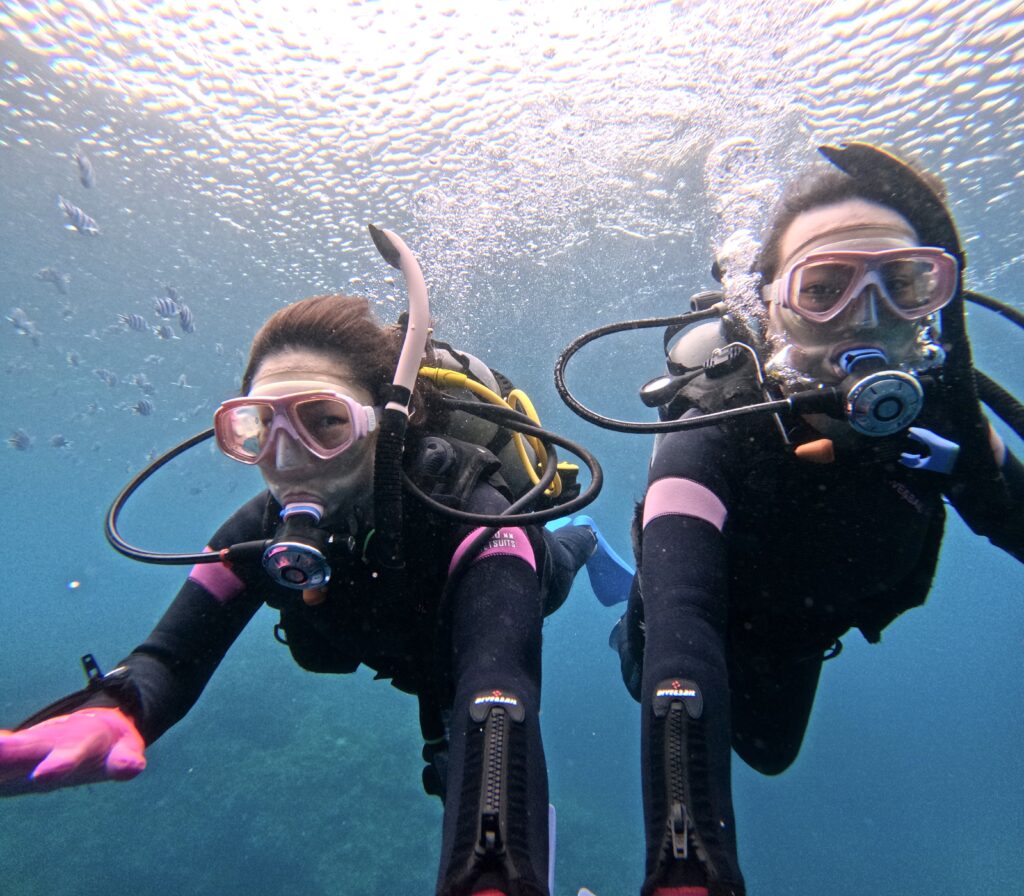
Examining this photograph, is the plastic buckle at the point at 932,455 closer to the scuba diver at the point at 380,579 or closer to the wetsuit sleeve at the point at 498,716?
the scuba diver at the point at 380,579

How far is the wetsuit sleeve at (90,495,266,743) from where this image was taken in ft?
7.72

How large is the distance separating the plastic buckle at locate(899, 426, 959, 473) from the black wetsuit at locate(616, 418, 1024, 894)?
0.33 feet

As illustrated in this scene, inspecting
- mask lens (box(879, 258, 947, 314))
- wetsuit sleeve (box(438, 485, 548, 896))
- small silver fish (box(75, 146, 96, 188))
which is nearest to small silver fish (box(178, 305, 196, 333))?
small silver fish (box(75, 146, 96, 188))

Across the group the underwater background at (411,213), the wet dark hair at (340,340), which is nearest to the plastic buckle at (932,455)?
the wet dark hair at (340,340)

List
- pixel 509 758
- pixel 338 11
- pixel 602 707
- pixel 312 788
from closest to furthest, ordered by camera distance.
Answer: pixel 509 758 → pixel 338 11 → pixel 312 788 → pixel 602 707

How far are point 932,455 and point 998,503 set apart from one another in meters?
0.55

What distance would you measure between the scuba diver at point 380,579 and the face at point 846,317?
3.54ft

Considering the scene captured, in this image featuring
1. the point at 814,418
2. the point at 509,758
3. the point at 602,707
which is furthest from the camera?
the point at 602,707

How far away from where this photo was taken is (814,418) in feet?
7.82

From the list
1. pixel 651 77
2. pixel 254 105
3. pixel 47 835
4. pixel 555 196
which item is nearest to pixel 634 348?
pixel 555 196

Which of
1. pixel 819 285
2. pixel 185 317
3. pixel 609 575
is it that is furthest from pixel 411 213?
pixel 819 285

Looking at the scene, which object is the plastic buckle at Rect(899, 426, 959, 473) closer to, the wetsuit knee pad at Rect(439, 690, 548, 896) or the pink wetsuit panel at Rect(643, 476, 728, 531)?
the pink wetsuit panel at Rect(643, 476, 728, 531)

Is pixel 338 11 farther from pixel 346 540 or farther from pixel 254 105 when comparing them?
pixel 346 540

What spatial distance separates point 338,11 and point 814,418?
10.5m
